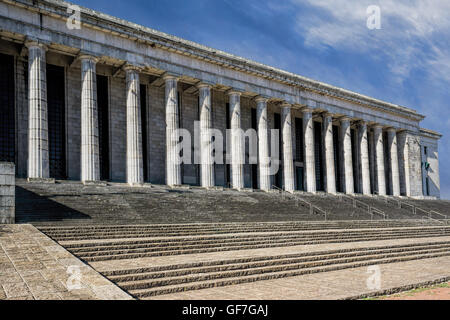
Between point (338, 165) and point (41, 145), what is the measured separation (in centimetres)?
2942

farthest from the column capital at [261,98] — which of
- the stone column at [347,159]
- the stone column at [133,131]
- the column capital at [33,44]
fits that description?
the column capital at [33,44]

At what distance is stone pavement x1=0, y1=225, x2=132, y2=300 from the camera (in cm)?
658

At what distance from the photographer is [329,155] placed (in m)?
36.9

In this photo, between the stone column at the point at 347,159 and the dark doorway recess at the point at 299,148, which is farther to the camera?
the dark doorway recess at the point at 299,148

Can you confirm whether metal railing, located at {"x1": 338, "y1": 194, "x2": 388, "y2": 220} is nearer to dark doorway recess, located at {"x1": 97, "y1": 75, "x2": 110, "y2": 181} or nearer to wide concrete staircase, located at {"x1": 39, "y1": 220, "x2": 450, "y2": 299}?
wide concrete staircase, located at {"x1": 39, "y1": 220, "x2": 450, "y2": 299}

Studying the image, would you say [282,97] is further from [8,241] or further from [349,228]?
[8,241]

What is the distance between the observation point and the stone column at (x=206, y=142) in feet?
93.1

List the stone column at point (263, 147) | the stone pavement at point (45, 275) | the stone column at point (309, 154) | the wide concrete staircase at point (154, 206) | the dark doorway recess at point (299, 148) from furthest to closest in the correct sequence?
the dark doorway recess at point (299, 148) → the stone column at point (309, 154) → the stone column at point (263, 147) → the wide concrete staircase at point (154, 206) → the stone pavement at point (45, 275)

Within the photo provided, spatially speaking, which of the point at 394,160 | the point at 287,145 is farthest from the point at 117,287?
the point at 394,160

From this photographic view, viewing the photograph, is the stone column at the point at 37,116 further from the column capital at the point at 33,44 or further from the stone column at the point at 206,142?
the stone column at the point at 206,142

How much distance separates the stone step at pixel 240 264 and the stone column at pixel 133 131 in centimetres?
1420
